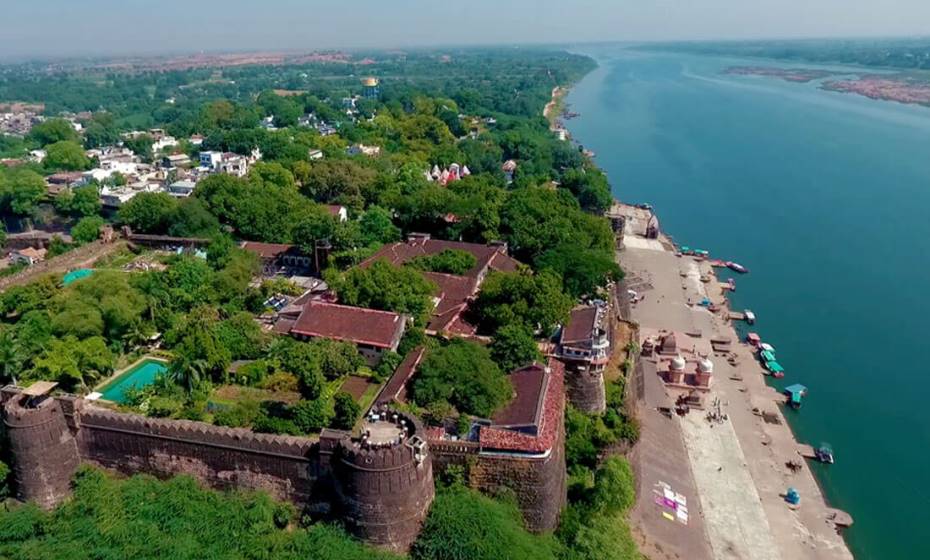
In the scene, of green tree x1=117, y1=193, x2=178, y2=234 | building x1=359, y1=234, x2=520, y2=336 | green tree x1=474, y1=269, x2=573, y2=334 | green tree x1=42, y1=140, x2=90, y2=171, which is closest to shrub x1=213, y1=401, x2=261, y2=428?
building x1=359, y1=234, x2=520, y2=336

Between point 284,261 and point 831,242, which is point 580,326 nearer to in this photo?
point 284,261

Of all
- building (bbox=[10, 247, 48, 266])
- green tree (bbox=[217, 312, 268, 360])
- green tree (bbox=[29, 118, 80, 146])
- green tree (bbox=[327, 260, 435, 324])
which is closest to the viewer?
green tree (bbox=[217, 312, 268, 360])

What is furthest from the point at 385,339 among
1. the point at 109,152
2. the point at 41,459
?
the point at 109,152

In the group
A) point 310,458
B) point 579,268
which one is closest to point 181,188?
point 579,268

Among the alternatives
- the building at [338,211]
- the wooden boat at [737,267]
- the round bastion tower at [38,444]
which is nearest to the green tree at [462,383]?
the round bastion tower at [38,444]

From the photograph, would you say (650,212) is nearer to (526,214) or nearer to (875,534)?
(526,214)

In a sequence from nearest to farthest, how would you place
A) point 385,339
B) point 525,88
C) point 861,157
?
point 385,339
point 861,157
point 525,88

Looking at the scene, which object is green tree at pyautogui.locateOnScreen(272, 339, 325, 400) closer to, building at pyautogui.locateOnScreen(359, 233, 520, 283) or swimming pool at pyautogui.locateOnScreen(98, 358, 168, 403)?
swimming pool at pyautogui.locateOnScreen(98, 358, 168, 403)
